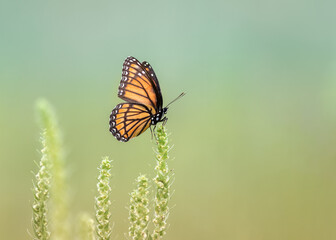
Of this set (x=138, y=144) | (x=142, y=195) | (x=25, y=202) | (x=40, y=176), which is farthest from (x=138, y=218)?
(x=138, y=144)

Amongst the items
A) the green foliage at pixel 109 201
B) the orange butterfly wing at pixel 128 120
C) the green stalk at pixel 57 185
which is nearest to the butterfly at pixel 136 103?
the orange butterfly wing at pixel 128 120

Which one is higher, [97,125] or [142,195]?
[97,125]

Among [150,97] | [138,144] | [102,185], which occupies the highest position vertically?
[138,144]

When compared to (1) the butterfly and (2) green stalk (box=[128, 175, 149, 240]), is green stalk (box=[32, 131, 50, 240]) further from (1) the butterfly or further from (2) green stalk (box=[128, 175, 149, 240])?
(1) the butterfly

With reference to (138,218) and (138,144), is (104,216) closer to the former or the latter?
(138,218)

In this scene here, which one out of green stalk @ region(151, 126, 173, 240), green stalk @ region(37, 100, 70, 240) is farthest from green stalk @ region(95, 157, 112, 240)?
green stalk @ region(37, 100, 70, 240)

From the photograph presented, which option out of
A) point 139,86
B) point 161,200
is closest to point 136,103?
point 139,86

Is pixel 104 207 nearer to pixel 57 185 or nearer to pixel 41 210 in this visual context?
pixel 41 210
